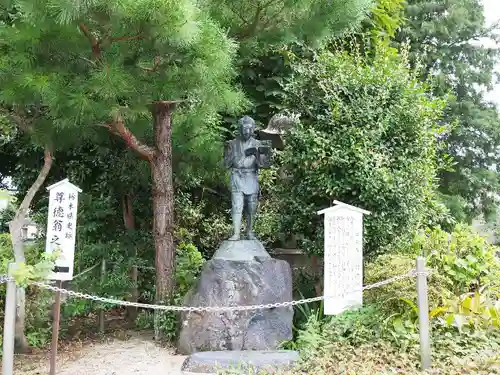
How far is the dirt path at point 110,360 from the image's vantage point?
4684mm

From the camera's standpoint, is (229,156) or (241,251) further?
(229,156)

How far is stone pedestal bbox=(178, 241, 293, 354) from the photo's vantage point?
5.01 metres

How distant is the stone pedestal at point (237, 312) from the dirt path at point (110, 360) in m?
0.34

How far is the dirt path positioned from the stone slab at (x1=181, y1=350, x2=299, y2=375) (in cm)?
23

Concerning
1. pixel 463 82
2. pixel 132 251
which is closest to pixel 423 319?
pixel 132 251

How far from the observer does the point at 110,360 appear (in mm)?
5062

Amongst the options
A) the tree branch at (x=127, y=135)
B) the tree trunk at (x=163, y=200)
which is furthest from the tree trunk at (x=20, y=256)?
the tree trunk at (x=163, y=200)

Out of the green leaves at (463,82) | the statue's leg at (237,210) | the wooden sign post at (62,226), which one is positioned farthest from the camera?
the green leaves at (463,82)

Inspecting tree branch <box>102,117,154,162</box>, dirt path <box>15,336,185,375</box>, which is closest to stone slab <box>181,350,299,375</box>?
dirt path <box>15,336,185,375</box>

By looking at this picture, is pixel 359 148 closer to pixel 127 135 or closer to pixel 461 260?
pixel 461 260

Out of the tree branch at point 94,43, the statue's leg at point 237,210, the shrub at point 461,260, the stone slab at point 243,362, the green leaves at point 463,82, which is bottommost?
the stone slab at point 243,362

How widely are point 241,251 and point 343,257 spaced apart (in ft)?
3.80

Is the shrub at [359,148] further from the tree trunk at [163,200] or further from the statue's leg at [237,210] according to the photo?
the tree trunk at [163,200]

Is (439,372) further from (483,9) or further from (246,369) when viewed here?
(483,9)
